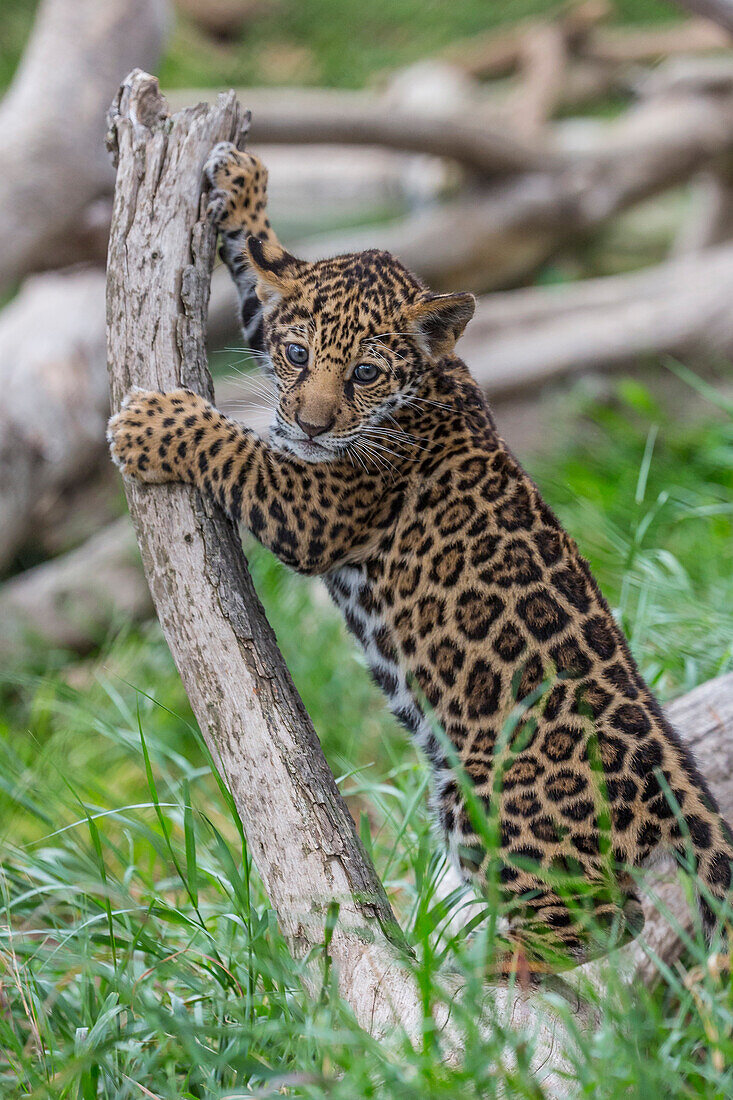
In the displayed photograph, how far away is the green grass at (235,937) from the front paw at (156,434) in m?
0.88

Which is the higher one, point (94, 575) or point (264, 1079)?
point (94, 575)

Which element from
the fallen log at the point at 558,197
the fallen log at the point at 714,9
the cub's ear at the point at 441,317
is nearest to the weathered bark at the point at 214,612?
the cub's ear at the point at 441,317

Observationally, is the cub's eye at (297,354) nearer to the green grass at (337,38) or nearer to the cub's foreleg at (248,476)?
the cub's foreleg at (248,476)

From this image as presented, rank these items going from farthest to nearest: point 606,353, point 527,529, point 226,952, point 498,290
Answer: point 498,290 < point 606,353 < point 527,529 < point 226,952

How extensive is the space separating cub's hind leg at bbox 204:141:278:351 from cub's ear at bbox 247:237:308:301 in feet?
0.26

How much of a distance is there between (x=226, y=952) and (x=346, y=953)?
0.50m

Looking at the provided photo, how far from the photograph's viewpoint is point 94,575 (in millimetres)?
9453

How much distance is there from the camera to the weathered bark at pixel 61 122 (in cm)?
877

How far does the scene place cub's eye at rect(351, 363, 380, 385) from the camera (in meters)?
4.39

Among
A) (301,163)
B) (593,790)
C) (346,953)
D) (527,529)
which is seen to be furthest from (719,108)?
(346,953)

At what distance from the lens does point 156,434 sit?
13.6 feet

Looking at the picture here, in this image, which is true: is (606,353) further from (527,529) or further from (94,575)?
(527,529)

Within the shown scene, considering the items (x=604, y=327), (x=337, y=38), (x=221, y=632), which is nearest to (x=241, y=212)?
(x=221, y=632)

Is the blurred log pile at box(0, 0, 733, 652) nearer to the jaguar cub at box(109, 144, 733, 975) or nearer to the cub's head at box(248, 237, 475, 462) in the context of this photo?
the cub's head at box(248, 237, 475, 462)
